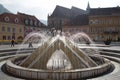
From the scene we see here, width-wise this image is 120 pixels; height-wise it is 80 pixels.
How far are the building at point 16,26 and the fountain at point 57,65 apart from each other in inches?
1748

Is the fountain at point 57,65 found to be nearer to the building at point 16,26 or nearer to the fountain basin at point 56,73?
the fountain basin at point 56,73

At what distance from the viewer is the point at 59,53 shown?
44.2ft

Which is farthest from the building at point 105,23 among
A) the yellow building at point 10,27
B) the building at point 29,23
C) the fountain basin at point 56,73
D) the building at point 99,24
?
the fountain basin at point 56,73

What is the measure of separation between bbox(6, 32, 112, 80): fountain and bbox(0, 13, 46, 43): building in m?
44.4

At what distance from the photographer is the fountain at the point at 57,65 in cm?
980

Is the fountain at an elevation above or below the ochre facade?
below

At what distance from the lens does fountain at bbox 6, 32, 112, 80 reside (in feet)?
32.1

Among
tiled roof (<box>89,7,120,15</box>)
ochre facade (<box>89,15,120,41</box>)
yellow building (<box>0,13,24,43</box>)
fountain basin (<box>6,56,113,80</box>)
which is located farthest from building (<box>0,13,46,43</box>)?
fountain basin (<box>6,56,113,80</box>)

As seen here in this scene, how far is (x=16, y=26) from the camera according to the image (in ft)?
199

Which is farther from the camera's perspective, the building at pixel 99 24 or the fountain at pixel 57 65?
the building at pixel 99 24

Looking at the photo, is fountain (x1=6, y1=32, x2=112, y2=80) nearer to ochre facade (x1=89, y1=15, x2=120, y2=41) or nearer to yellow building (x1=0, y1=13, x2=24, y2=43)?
yellow building (x1=0, y1=13, x2=24, y2=43)

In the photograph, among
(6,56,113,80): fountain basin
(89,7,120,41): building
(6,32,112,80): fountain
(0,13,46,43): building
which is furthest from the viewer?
(89,7,120,41): building

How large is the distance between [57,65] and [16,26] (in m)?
50.1

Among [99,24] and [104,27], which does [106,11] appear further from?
[104,27]
